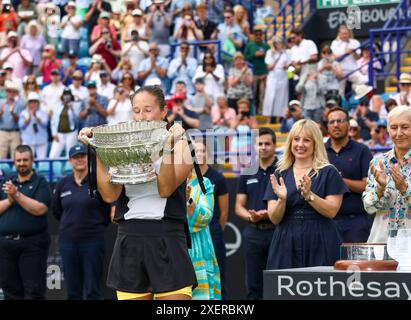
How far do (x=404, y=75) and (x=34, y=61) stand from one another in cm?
789

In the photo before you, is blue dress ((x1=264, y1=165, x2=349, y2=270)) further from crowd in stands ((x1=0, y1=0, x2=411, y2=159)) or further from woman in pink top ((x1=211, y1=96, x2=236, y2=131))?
woman in pink top ((x1=211, y1=96, x2=236, y2=131))

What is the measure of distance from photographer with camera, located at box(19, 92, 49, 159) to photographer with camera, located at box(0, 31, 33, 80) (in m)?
2.39

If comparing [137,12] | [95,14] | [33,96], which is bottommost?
[33,96]

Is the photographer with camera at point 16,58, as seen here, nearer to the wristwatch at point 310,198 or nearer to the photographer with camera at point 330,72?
the photographer with camera at point 330,72

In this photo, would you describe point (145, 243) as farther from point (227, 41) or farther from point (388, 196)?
point (227, 41)

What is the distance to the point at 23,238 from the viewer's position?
1191 cm

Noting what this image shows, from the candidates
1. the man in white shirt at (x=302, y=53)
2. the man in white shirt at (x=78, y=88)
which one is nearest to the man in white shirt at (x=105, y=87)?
the man in white shirt at (x=78, y=88)

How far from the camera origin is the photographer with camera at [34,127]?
1662cm

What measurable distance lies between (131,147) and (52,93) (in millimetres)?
12355

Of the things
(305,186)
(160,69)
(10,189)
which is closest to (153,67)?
(160,69)

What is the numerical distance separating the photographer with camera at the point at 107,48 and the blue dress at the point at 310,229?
11.8m

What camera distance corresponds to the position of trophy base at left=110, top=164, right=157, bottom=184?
17.7ft

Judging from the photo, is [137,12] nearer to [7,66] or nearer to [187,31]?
[187,31]

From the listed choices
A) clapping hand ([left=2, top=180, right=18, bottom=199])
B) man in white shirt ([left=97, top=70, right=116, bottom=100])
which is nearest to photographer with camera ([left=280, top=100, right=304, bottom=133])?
man in white shirt ([left=97, top=70, right=116, bottom=100])
